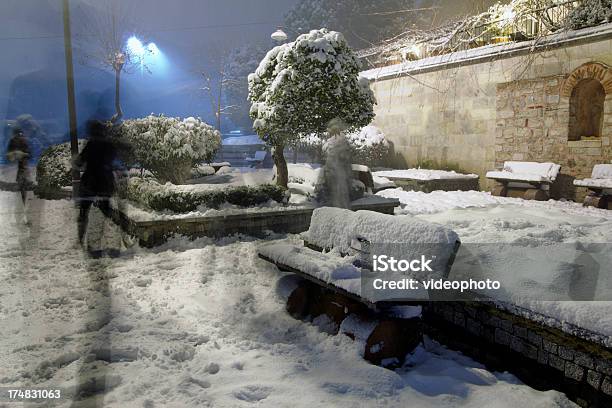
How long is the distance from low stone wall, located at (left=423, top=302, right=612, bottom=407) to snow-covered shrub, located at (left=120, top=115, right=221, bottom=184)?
24.0ft

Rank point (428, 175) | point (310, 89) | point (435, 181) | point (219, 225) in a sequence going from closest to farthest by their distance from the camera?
point (219, 225)
point (310, 89)
point (435, 181)
point (428, 175)

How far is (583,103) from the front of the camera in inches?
396

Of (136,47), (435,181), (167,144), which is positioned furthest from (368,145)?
(136,47)

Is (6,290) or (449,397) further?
(6,290)

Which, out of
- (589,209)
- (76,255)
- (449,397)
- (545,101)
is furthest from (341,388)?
(545,101)

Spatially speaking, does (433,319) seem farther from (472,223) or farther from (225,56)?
(225,56)

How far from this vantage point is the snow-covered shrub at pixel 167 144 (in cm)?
969

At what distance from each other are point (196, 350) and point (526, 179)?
9.14 metres

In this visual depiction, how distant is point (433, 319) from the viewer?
12.7ft

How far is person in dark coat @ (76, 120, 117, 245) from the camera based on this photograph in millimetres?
6086

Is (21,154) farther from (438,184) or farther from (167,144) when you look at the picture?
(438,184)

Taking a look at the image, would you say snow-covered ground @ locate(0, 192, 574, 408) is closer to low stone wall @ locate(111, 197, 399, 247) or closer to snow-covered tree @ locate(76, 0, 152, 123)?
low stone wall @ locate(111, 197, 399, 247)

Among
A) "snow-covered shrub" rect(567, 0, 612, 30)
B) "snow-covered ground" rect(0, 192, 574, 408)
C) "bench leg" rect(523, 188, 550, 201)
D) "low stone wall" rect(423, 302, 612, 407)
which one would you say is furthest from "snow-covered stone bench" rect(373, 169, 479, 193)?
"low stone wall" rect(423, 302, 612, 407)

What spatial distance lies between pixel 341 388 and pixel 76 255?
4707mm
